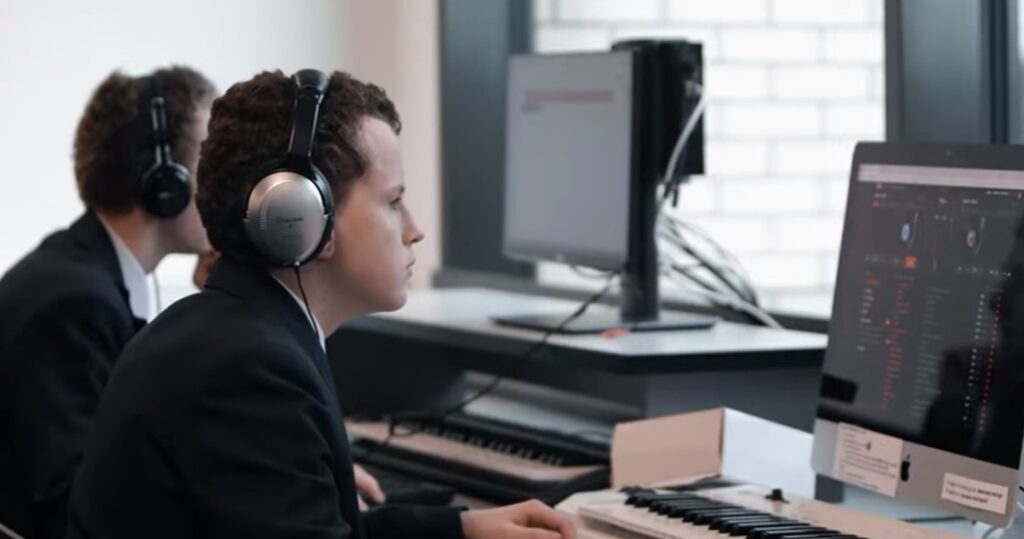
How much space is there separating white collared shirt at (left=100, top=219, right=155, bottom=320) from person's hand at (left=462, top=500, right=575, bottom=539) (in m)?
0.90

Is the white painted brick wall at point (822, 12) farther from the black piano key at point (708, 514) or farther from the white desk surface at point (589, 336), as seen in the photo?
the black piano key at point (708, 514)

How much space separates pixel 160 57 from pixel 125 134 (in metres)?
1.28

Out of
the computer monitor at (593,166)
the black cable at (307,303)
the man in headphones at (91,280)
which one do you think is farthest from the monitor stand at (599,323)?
the black cable at (307,303)

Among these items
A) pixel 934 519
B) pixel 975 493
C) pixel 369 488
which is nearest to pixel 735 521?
pixel 975 493

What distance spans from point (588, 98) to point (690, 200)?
0.71 meters

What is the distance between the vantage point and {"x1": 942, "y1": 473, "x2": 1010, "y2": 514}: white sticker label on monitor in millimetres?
1740

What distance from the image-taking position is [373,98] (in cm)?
174

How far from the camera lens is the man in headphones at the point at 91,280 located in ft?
7.53

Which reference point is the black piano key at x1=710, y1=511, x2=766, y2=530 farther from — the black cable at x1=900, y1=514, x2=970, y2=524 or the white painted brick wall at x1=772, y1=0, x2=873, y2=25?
the white painted brick wall at x1=772, y1=0, x2=873, y2=25

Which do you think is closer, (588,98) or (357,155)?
(357,155)

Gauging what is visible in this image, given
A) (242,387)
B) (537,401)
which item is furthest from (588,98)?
(242,387)

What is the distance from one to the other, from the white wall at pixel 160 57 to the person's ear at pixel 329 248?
203cm

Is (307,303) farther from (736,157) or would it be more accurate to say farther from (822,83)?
(736,157)

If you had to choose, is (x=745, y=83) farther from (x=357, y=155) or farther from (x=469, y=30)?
(x=357, y=155)
